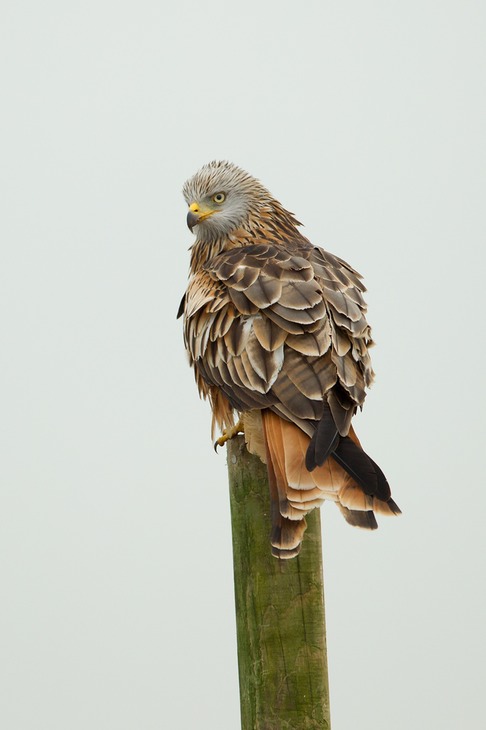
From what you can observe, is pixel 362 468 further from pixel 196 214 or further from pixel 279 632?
pixel 196 214

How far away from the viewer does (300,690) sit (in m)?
3.58

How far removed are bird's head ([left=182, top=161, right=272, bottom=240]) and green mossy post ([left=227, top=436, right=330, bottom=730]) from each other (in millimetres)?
2188

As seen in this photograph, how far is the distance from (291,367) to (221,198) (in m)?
1.91

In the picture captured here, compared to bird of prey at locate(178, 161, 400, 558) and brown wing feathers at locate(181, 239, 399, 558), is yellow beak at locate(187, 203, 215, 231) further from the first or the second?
brown wing feathers at locate(181, 239, 399, 558)

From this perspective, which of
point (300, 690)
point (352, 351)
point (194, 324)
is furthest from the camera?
point (194, 324)

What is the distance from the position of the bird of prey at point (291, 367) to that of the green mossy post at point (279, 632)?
0.18m

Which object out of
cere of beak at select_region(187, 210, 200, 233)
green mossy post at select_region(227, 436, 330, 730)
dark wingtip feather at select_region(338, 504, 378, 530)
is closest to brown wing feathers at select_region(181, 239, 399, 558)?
dark wingtip feather at select_region(338, 504, 378, 530)

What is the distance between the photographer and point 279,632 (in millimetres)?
3625

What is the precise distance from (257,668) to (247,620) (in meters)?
0.18

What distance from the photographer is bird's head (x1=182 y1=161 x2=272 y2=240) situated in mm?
5504

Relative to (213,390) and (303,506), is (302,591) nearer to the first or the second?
(303,506)

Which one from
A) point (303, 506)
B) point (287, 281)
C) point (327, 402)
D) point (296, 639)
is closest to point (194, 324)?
point (287, 281)

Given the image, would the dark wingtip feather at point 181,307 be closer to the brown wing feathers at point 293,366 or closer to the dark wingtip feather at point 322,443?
the brown wing feathers at point 293,366

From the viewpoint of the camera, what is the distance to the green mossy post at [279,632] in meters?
3.60
